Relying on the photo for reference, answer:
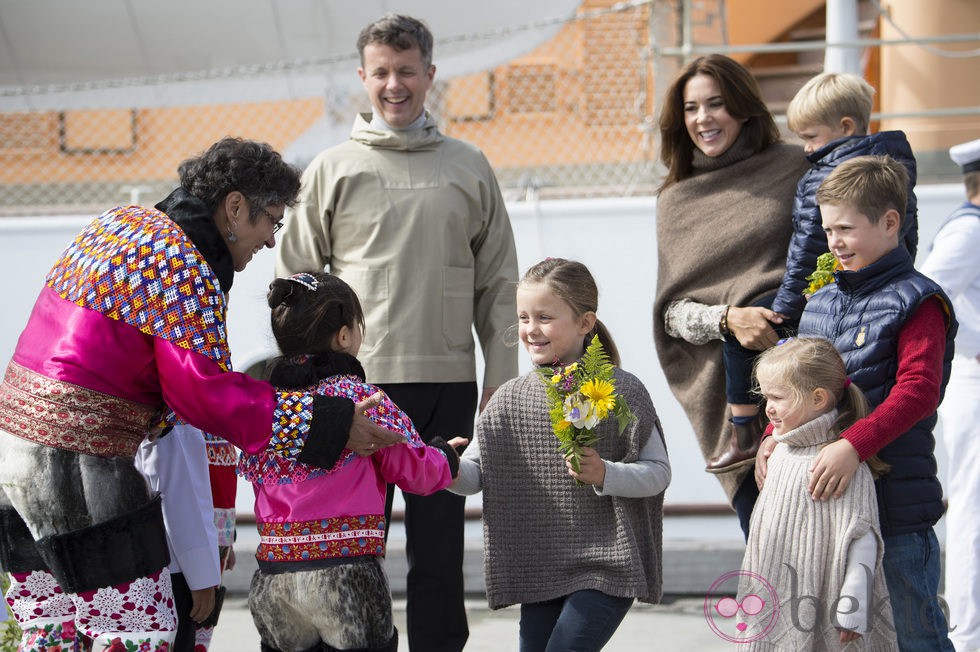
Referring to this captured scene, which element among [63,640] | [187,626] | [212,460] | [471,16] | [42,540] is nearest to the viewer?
[42,540]

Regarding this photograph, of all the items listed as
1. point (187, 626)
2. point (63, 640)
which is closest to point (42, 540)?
point (63, 640)

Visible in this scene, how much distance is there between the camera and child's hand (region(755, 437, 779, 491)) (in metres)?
2.85

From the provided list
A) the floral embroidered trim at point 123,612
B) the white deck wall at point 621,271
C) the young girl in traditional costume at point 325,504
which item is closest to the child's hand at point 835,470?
the young girl in traditional costume at point 325,504

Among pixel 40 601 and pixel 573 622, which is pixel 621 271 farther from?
pixel 40 601

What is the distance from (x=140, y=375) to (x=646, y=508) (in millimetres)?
1150

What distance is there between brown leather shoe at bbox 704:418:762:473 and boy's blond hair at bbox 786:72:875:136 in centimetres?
79

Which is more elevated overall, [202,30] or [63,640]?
[202,30]

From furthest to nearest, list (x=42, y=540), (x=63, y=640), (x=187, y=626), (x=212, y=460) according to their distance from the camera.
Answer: (x=212, y=460) < (x=187, y=626) < (x=63, y=640) < (x=42, y=540)

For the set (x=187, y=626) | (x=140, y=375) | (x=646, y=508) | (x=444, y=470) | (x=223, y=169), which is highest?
(x=223, y=169)

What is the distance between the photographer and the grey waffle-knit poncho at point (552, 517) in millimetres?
2670

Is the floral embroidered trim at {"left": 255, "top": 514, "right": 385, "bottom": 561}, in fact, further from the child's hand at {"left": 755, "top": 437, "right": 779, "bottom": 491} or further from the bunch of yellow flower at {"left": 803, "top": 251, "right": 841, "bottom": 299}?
the bunch of yellow flower at {"left": 803, "top": 251, "right": 841, "bottom": 299}

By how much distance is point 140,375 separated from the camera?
7.92ft

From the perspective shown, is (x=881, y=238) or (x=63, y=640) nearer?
(x=63, y=640)

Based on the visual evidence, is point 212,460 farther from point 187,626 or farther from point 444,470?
point 444,470
